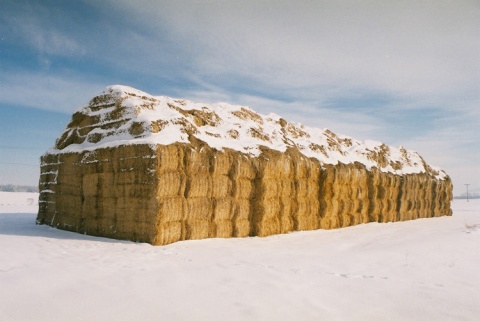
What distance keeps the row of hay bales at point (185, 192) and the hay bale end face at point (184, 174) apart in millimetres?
29

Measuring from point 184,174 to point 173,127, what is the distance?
1378mm

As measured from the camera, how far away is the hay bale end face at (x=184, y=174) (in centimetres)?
954

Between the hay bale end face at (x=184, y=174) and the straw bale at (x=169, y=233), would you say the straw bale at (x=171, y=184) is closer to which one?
the hay bale end face at (x=184, y=174)

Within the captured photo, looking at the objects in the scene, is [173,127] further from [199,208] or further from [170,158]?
[199,208]

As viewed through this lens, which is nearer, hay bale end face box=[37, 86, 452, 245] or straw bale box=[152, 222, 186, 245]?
straw bale box=[152, 222, 186, 245]

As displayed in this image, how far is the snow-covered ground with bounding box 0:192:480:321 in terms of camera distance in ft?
13.6

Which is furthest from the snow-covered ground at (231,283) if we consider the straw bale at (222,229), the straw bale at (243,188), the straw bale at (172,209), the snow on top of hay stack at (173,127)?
the snow on top of hay stack at (173,127)

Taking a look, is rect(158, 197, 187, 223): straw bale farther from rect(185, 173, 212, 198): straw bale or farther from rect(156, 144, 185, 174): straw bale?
rect(156, 144, 185, 174): straw bale

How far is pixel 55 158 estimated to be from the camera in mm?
12586

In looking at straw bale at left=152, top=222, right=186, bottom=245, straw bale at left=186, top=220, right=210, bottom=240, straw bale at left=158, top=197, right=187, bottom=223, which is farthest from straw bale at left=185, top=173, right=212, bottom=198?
straw bale at left=152, top=222, right=186, bottom=245

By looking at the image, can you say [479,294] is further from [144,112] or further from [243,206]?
[144,112]

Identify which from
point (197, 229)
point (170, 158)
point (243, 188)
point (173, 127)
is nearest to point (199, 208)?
point (197, 229)

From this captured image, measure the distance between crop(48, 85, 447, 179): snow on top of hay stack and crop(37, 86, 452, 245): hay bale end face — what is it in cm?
4

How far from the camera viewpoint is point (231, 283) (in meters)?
5.26
